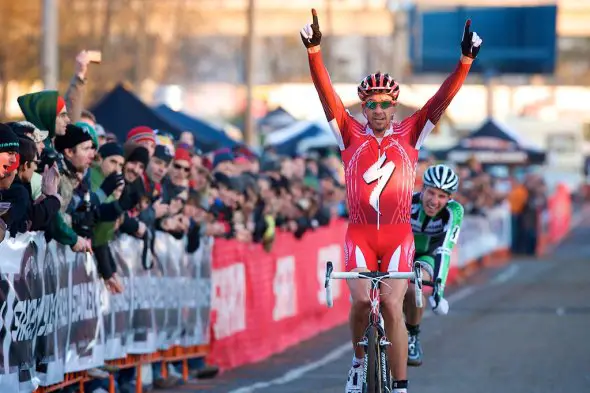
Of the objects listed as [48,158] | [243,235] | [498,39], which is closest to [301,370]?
[243,235]

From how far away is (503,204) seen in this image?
4144 cm

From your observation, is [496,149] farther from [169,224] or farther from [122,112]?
[169,224]

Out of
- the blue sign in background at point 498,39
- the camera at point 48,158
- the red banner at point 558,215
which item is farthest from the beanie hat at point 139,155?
the blue sign in background at point 498,39

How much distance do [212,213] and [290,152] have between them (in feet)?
55.4

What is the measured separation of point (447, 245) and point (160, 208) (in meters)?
2.64

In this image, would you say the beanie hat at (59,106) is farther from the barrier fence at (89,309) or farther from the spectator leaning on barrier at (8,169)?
the spectator leaning on barrier at (8,169)

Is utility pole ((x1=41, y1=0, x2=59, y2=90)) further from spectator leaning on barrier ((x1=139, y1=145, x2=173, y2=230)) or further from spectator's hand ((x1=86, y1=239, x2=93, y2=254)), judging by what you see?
spectator's hand ((x1=86, y1=239, x2=93, y2=254))

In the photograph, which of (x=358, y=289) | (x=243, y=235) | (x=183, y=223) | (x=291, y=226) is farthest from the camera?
(x=291, y=226)

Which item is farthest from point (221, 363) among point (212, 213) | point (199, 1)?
point (199, 1)

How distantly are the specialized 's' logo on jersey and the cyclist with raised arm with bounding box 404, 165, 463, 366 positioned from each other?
7.55 ft

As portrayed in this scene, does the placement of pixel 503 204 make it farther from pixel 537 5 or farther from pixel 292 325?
pixel 292 325

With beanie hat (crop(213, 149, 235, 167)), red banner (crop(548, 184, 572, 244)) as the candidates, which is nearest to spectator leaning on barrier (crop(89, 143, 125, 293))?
beanie hat (crop(213, 149, 235, 167))

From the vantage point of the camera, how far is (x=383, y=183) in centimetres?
1174

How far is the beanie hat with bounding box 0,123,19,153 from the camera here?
10.8 m
